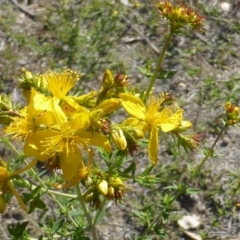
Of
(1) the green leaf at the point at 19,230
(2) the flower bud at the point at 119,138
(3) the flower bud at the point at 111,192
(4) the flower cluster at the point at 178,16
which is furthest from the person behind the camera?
(1) the green leaf at the point at 19,230

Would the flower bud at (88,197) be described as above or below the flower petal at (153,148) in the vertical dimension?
below

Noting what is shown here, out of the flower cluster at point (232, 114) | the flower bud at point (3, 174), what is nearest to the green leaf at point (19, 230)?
the flower bud at point (3, 174)

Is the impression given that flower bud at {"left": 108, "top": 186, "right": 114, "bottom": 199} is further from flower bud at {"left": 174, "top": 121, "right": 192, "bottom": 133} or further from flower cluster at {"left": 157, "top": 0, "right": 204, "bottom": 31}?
flower cluster at {"left": 157, "top": 0, "right": 204, "bottom": 31}

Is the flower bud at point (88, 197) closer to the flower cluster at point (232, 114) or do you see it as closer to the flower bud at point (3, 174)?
the flower bud at point (3, 174)

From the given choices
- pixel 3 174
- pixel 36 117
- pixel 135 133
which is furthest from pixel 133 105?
pixel 3 174

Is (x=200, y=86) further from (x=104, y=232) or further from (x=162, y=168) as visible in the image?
(x=104, y=232)
